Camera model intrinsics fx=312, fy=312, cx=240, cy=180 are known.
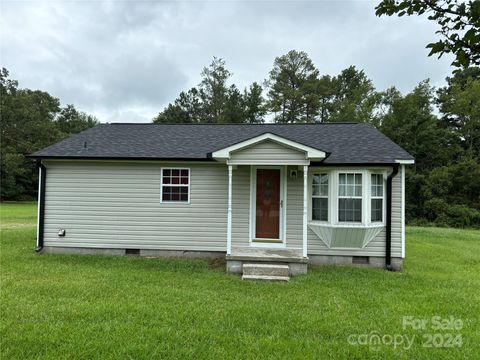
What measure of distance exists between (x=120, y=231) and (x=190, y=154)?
2.85m

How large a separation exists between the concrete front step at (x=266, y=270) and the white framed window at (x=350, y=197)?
2.02 metres

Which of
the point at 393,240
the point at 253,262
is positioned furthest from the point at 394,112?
the point at 253,262

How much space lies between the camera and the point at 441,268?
796 centimetres

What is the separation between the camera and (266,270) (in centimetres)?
666

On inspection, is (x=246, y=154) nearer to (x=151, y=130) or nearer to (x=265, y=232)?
(x=265, y=232)

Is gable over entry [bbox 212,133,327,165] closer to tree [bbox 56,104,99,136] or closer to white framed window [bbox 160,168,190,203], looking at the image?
white framed window [bbox 160,168,190,203]

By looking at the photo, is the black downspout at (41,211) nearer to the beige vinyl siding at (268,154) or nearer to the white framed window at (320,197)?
the beige vinyl siding at (268,154)

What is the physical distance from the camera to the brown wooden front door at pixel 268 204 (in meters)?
8.27

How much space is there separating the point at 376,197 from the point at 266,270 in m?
3.36

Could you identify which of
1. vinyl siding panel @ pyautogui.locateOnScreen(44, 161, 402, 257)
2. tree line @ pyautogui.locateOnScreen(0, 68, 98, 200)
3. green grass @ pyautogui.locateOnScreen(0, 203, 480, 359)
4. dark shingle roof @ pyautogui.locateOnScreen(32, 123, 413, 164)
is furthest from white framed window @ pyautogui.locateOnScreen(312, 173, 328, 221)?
tree line @ pyautogui.locateOnScreen(0, 68, 98, 200)

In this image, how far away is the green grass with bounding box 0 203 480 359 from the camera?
349cm

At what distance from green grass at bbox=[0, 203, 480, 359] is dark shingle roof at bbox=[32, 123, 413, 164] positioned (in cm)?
278

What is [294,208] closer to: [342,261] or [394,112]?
[342,261]

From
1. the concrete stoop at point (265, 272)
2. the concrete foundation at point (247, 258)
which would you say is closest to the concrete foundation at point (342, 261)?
the concrete foundation at point (247, 258)
